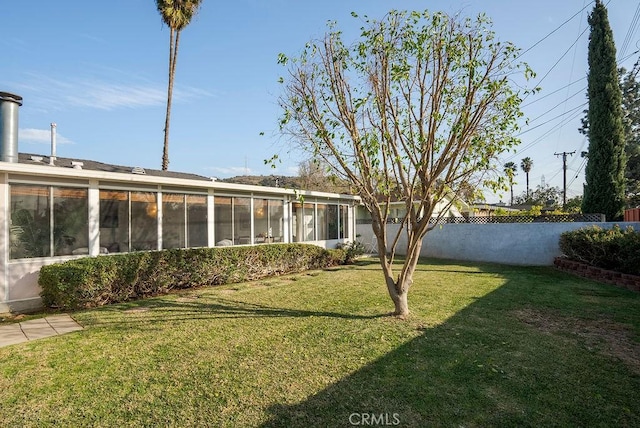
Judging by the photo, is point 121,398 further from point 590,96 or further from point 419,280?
point 590,96

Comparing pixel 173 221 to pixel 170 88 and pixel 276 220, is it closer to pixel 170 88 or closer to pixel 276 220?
pixel 276 220

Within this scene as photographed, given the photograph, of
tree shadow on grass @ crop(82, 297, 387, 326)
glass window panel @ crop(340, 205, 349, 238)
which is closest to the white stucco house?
tree shadow on grass @ crop(82, 297, 387, 326)

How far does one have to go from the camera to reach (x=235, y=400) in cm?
313

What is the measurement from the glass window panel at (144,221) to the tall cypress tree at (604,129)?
16547 mm

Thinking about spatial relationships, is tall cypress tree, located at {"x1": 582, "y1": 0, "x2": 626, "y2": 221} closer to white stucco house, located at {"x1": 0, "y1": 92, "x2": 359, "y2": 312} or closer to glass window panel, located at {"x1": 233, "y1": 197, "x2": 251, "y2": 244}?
white stucco house, located at {"x1": 0, "y1": 92, "x2": 359, "y2": 312}

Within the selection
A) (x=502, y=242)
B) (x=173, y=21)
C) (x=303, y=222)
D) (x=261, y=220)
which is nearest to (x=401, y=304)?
(x=261, y=220)

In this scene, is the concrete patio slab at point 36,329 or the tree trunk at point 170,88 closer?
the concrete patio slab at point 36,329

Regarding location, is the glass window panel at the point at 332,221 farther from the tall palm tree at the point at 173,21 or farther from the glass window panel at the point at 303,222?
the tall palm tree at the point at 173,21

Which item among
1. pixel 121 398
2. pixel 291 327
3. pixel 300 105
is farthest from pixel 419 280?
pixel 121 398

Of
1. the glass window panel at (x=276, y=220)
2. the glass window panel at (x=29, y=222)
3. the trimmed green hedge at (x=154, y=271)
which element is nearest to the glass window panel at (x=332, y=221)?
the glass window panel at (x=276, y=220)

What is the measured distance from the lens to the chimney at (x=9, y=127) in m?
6.95

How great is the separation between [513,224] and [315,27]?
37.4 feet

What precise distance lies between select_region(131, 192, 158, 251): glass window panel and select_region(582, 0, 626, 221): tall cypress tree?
16547mm

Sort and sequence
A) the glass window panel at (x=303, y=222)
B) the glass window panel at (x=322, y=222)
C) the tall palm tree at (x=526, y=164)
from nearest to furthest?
the glass window panel at (x=303, y=222) < the glass window panel at (x=322, y=222) < the tall palm tree at (x=526, y=164)
